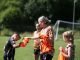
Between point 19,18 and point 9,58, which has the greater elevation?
point 19,18

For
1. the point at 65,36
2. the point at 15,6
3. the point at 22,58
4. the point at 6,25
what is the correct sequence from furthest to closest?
1. the point at 15,6
2. the point at 6,25
3. the point at 22,58
4. the point at 65,36

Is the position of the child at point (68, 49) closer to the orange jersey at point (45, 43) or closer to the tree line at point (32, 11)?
the orange jersey at point (45, 43)

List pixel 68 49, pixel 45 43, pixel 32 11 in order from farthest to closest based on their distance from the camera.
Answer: pixel 32 11 → pixel 45 43 → pixel 68 49

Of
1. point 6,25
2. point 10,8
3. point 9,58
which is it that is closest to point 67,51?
point 9,58

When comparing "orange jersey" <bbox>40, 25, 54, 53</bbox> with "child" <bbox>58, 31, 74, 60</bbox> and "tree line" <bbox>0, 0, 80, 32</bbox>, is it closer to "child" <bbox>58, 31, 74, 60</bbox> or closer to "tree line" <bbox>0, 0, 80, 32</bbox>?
"child" <bbox>58, 31, 74, 60</bbox>

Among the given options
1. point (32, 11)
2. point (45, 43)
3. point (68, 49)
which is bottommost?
point (68, 49)

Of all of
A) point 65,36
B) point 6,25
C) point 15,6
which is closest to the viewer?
point 65,36

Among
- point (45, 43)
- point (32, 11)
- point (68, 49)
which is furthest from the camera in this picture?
point (32, 11)

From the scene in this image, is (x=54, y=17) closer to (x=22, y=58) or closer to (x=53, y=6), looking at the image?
(x=53, y=6)

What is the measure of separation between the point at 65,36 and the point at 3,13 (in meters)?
48.5

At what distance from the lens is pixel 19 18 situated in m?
58.3

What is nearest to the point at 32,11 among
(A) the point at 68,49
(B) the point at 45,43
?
(B) the point at 45,43

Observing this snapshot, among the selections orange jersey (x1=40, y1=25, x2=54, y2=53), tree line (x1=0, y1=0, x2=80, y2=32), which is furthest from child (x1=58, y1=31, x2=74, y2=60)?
tree line (x1=0, y1=0, x2=80, y2=32)

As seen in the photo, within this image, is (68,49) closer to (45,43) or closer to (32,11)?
(45,43)
